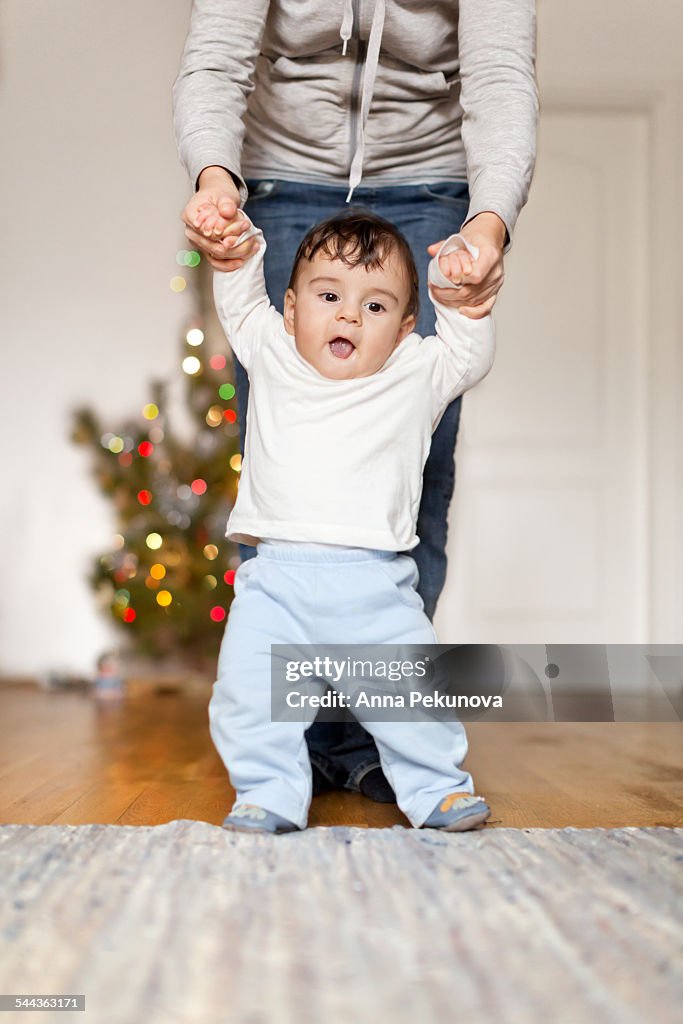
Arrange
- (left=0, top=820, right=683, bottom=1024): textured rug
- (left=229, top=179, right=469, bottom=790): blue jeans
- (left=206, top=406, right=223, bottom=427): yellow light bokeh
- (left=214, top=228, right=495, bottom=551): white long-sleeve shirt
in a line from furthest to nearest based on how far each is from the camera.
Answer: (left=206, top=406, right=223, bottom=427): yellow light bokeh, (left=229, top=179, right=469, bottom=790): blue jeans, (left=214, top=228, right=495, bottom=551): white long-sleeve shirt, (left=0, top=820, right=683, bottom=1024): textured rug

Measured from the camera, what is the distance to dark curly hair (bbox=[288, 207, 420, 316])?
1.34m

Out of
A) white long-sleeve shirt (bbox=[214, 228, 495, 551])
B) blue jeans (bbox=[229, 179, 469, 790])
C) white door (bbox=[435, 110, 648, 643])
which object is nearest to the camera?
white long-sleeve shirt (bbox=[214, 228, 495, 551])

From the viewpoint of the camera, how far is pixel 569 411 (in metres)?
3.60

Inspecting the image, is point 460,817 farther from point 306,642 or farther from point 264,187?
point 264,187

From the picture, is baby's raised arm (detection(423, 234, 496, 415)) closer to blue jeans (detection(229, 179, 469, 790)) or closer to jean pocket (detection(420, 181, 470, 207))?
blue jeans (detection(229, 179, 469, 790))

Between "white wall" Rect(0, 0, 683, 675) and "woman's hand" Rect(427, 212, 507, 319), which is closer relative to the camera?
"woman's hand" Rect(427, 212, 507, 319)

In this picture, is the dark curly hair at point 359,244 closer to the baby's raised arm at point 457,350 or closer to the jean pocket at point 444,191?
the baby's raised arm at point 457,350

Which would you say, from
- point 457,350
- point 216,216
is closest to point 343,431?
point 457,350

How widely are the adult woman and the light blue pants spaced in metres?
0.22

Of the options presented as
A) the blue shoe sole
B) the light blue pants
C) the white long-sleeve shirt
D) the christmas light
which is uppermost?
the christmas light

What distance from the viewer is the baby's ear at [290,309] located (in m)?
1.38

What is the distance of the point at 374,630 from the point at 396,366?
1.12ft

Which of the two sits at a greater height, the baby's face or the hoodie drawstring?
the hoodie drawstring

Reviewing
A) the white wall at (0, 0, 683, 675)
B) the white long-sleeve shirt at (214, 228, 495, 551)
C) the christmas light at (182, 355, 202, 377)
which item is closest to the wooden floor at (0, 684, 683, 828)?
the white long-sleeve shirt at (214, 228, 495, 551)
